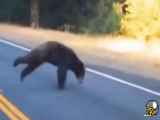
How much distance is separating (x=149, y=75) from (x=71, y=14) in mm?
18489

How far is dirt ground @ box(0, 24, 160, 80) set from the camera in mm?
15953

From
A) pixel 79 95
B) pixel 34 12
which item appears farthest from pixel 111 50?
pixel 34 12

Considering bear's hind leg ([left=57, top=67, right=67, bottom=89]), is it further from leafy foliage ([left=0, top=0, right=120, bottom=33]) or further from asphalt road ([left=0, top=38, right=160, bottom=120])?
leafy foliage ([left=0, top=0, right=120, bottom=33])

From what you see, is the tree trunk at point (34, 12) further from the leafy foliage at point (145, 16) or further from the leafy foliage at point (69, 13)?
the leafy foliage at point (145, 16)

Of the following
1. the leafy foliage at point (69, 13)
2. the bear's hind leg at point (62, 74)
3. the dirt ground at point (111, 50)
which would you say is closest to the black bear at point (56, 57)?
the bear's hind leg at point (62, 74)

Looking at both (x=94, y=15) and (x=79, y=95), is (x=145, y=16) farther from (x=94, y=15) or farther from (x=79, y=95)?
(x=79, y=95)

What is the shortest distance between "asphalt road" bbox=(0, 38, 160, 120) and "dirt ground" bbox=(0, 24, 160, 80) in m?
1.80

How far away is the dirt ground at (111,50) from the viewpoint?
52.3 ft

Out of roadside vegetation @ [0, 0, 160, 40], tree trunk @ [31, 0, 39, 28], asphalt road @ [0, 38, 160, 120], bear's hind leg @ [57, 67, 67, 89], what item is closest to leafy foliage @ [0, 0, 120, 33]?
roadside vegetation @ [0, 0, 160, 40]

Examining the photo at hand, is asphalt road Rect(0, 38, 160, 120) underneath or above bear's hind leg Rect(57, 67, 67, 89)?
underneath

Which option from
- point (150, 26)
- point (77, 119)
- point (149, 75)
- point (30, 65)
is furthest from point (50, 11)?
point (77, 119)

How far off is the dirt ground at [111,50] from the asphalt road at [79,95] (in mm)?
1798

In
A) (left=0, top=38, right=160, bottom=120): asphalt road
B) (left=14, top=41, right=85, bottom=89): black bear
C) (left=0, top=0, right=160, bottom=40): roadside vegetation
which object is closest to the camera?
(left=0, top=38, right=160, bottom=120): asphalt road

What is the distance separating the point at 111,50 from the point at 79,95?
8655 millimetres
